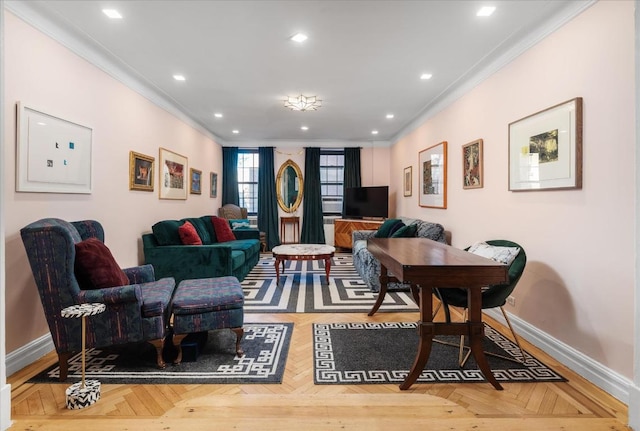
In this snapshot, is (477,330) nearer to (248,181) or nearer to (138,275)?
(138,275)

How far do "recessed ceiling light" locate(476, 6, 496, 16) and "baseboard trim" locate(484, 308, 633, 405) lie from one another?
8.56 ft

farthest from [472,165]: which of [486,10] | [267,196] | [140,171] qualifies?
[267,196]

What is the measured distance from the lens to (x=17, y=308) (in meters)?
2.25

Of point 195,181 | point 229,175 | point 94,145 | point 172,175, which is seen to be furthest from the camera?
point 229,175

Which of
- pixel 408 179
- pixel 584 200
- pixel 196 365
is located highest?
pixel 408 179

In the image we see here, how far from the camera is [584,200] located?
7.01ft

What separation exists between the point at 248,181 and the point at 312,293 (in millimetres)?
4425

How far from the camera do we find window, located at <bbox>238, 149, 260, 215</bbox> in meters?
7.63

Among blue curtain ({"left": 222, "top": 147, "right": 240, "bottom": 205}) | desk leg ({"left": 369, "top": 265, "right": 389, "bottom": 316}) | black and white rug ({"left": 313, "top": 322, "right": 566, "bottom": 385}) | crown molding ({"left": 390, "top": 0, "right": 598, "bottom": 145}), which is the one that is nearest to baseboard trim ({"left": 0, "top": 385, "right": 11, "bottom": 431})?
black and white rug ({"left": 313, "top": 322, "right": 566, "bottom": 385})

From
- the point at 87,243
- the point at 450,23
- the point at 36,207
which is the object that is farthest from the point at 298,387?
the point at 450,23

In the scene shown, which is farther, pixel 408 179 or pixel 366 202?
pixel 366 202

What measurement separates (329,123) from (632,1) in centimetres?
439

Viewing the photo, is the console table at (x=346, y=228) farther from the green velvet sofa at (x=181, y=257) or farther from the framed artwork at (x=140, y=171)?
the framed artwork at (x=140, y=171)

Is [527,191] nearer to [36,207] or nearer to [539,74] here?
[539,74]
